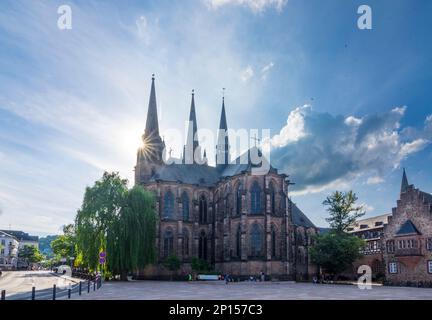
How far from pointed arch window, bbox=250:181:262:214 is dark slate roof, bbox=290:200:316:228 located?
1422 cm

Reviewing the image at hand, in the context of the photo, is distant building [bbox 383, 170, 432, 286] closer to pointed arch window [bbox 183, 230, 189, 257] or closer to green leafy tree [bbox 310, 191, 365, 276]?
green leafy tree [bbox 310, 191, 365, 276]

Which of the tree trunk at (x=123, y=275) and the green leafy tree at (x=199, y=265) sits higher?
the green leafy tree at (x=199, y=265)

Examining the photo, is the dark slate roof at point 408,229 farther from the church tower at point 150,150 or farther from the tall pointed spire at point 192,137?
the tall pointed spire at point 192,137

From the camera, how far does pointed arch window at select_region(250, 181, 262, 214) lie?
191 ft

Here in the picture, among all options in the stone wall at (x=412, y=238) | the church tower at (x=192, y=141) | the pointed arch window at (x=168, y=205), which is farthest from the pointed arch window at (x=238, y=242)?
the church tower at (x=192, y=141)

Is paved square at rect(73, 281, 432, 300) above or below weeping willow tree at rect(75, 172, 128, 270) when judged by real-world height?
below

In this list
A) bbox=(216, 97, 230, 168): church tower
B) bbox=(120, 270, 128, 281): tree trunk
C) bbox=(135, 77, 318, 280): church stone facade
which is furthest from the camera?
bbox=(216, 97, 230, 168): church tower

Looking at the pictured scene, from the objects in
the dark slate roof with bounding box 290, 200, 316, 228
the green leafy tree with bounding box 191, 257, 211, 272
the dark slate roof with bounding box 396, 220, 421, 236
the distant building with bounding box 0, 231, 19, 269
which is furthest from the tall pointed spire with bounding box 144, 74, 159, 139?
the distant building with bounding box 0, 231, 19, 269

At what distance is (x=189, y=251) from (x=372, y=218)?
3911 cm

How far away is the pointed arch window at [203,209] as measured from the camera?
220 ft

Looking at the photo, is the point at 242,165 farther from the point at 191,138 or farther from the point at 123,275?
the point at 123,275

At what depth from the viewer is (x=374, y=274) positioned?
64688 millimetres
